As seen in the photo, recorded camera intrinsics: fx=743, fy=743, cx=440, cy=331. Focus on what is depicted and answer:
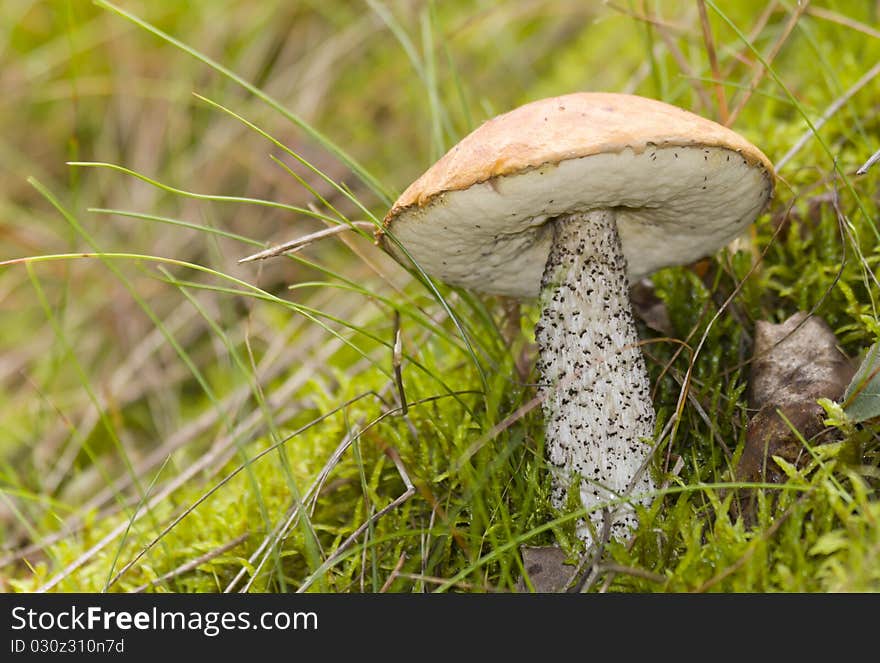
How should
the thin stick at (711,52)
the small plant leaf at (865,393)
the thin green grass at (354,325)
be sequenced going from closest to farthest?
the small plant leaf at (865,393) → the thin green grass at (354,325) → the thin stick at (711,52)

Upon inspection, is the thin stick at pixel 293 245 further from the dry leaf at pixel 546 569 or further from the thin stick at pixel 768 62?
the thin stick at pixel 768 62

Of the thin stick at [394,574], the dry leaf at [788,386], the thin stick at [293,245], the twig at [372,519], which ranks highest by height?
the thin stick at [293,245]

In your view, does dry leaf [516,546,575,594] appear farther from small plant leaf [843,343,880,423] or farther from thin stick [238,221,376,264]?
thin stick [238,221,376,264]

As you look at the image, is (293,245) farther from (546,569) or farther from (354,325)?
(546,569)

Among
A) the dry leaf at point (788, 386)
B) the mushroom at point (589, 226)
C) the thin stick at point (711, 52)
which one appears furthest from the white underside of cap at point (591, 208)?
the thin stick at point (711, 52)
